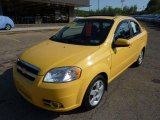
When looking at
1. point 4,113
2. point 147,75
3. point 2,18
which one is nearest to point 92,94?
point 4,113

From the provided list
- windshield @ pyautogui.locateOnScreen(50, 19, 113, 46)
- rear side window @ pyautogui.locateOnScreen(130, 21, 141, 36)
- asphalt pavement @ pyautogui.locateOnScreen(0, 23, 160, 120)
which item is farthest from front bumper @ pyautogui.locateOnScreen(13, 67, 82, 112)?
rear side window @ pyautogui.locateOnScreen(130, 21, 141, 36)

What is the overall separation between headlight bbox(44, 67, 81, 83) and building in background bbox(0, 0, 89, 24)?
27401mm

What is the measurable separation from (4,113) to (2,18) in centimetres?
1558

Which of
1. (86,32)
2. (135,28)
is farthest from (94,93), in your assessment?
(135,28)

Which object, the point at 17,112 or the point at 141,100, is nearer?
the point at 17,112

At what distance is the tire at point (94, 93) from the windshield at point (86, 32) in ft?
2.55

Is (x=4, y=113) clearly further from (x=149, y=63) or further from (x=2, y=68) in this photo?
(x=149, y=63)

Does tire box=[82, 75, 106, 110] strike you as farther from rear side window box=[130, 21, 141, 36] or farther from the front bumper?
rear side window box=[130, 21, 141, 36]

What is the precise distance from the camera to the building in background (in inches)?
1255

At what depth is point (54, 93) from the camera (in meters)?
3.31

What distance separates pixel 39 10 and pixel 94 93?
3887 cm

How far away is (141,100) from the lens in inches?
177

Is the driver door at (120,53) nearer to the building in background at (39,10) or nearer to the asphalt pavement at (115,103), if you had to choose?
the asphalt pavement at (115,103)

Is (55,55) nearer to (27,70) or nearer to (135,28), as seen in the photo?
(27,70)
